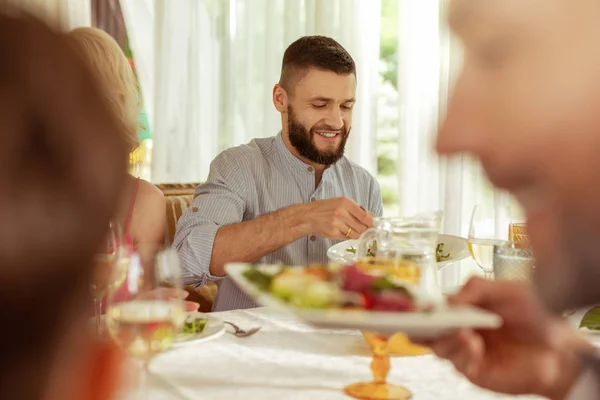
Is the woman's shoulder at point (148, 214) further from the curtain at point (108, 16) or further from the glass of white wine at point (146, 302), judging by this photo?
the curtain at point (108, 16)

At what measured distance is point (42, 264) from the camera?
0.33 meters

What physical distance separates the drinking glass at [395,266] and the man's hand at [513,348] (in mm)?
146

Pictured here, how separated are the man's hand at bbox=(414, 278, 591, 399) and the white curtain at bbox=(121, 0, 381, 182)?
298 centimetres

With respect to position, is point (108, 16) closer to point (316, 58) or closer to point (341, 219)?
point (316, 58)

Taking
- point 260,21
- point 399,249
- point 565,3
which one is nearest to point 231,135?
point 260,21

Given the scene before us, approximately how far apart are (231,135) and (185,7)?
0.74m

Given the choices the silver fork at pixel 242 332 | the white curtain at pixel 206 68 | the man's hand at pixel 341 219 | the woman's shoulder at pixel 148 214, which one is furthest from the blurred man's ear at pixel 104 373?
the white curtain at pixel 206 68

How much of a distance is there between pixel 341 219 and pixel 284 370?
834mm

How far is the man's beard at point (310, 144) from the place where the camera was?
248cm

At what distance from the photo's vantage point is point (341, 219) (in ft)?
6.65

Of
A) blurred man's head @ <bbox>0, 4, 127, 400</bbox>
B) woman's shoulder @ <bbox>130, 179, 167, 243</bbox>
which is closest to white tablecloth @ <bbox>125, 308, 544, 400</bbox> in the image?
blurred man's head @ <bbox>0, 4, 127, 400</bbox>

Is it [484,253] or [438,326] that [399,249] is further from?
[438,326]

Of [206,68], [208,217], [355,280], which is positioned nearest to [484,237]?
[355,280]

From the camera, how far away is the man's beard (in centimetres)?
248
